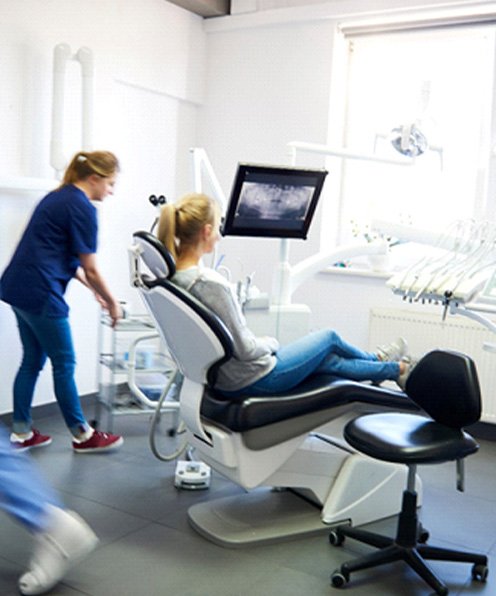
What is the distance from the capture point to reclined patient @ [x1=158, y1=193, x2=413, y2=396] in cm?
246

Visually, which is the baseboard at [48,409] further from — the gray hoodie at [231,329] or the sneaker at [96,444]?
the gray hoodie at [231,329]

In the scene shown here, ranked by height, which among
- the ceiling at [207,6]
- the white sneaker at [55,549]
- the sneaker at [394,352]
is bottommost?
the white sneaker at [55,549]

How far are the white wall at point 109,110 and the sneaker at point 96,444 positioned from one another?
577 millimetres

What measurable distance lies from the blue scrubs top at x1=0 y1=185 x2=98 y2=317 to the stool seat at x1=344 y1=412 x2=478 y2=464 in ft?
4.65

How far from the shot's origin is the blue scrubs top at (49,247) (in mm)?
3092

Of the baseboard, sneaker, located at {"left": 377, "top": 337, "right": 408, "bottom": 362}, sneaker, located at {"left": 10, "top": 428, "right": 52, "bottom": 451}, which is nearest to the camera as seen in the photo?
sneaker, located at {"left": 377, "top": 337, "right": 408, "bottom": 362}

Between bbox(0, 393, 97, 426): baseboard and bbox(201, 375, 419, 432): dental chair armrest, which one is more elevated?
bbox(201, 375, 419, 432): dental chair armrest

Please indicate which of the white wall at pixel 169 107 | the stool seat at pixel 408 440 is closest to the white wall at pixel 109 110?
the white wall at pixel 169 107

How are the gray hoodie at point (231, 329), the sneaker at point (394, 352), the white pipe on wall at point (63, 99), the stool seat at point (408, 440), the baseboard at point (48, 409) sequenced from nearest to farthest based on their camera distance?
the stool seat at point (408, 440)
the gray hoodie at point (231, 329)
the sneaker at point (394, 352)
the white pipe on wall at point (63, 99)
the baseboard at point (48, 409)

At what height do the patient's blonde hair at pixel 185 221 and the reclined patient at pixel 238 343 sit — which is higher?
the patient's blonde hair at pixel 185 221

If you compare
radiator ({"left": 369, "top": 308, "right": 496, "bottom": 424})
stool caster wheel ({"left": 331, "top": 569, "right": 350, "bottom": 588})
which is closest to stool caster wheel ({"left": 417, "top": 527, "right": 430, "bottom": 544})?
stool caster wheel ({"left": 331, "top": 569, "right": 350, "bottom": 588})

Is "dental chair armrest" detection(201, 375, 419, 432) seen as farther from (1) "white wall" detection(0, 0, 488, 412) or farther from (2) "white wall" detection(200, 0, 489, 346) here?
(2) "white wall" detection(200, 0, 489, 346)

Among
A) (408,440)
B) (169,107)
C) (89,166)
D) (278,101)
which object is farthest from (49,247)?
(278,101)

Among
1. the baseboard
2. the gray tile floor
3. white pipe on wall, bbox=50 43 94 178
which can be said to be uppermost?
white pipe on wall, bbox=50 43 94 178
